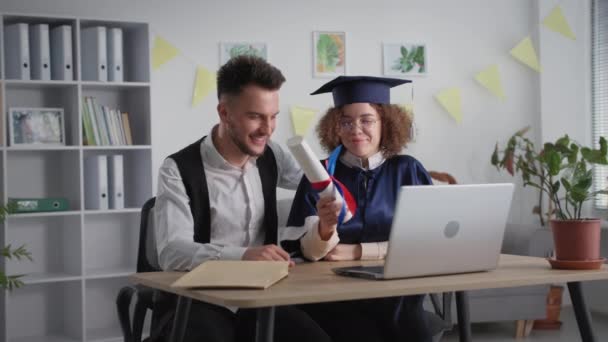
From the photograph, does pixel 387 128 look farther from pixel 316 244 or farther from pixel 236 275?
pixel 236 275

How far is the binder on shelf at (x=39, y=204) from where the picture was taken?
4336mm

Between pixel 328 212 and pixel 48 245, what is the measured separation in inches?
112

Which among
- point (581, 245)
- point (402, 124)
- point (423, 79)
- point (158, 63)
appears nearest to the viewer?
point (581, 245)

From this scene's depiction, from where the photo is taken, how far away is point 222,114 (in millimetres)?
2654

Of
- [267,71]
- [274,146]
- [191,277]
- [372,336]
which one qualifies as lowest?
[372,336]

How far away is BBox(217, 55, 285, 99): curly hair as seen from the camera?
2584 millimetres

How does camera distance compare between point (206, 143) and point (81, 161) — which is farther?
point (81, 161)

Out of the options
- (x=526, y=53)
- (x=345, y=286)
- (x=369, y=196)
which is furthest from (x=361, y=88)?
(x=526, y=53)

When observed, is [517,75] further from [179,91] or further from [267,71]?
[267,71]

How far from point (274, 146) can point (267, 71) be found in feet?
1.23

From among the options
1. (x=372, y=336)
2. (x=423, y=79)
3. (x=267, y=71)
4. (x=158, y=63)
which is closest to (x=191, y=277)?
(x=372, y=336)

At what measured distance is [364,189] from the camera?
2664 millimetres

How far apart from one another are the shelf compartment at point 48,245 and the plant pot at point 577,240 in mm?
2893

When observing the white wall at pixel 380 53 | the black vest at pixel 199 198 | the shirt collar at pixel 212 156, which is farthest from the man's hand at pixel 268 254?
the white wall at pixel 380 53
